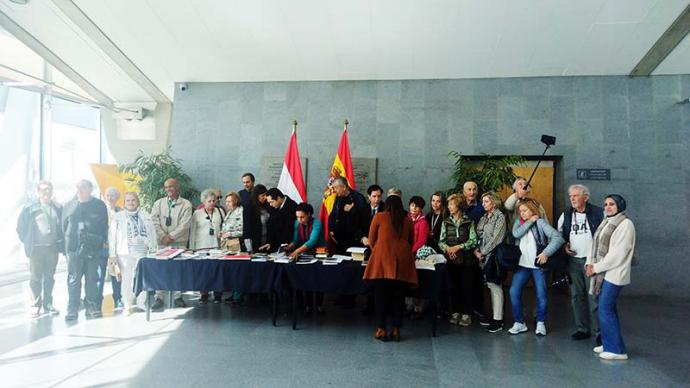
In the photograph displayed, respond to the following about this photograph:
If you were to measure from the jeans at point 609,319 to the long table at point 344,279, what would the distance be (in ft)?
4.38

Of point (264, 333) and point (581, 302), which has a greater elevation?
point (581, 302)

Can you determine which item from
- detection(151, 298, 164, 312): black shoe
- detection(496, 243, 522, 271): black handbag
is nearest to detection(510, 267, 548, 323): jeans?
detection(496, 243, 522, 271): black handbag

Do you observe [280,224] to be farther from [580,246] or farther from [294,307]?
[580,246]

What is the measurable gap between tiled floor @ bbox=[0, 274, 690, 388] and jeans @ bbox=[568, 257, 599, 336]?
0.22 meters

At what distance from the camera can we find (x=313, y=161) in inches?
278

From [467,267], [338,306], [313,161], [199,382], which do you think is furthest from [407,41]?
[199,382]

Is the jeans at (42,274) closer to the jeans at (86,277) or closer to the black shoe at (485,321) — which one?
the jeans at (86,277)

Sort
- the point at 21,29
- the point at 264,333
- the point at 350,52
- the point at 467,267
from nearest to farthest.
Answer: the point at 264,333 < the point at 467,267 < the point at 21,29 < the point at 350,52

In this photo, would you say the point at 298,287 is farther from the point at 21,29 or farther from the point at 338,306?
the point at 21,29

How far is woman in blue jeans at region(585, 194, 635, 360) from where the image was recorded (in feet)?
11.3

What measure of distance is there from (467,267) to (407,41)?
3306mm

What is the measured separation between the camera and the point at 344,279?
160 inches

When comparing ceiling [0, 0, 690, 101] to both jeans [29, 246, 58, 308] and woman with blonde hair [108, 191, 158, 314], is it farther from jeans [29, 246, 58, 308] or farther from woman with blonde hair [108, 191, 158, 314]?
jeans [29, 246, 58, 308]

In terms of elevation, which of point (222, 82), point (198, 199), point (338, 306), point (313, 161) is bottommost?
point (338, 306)
